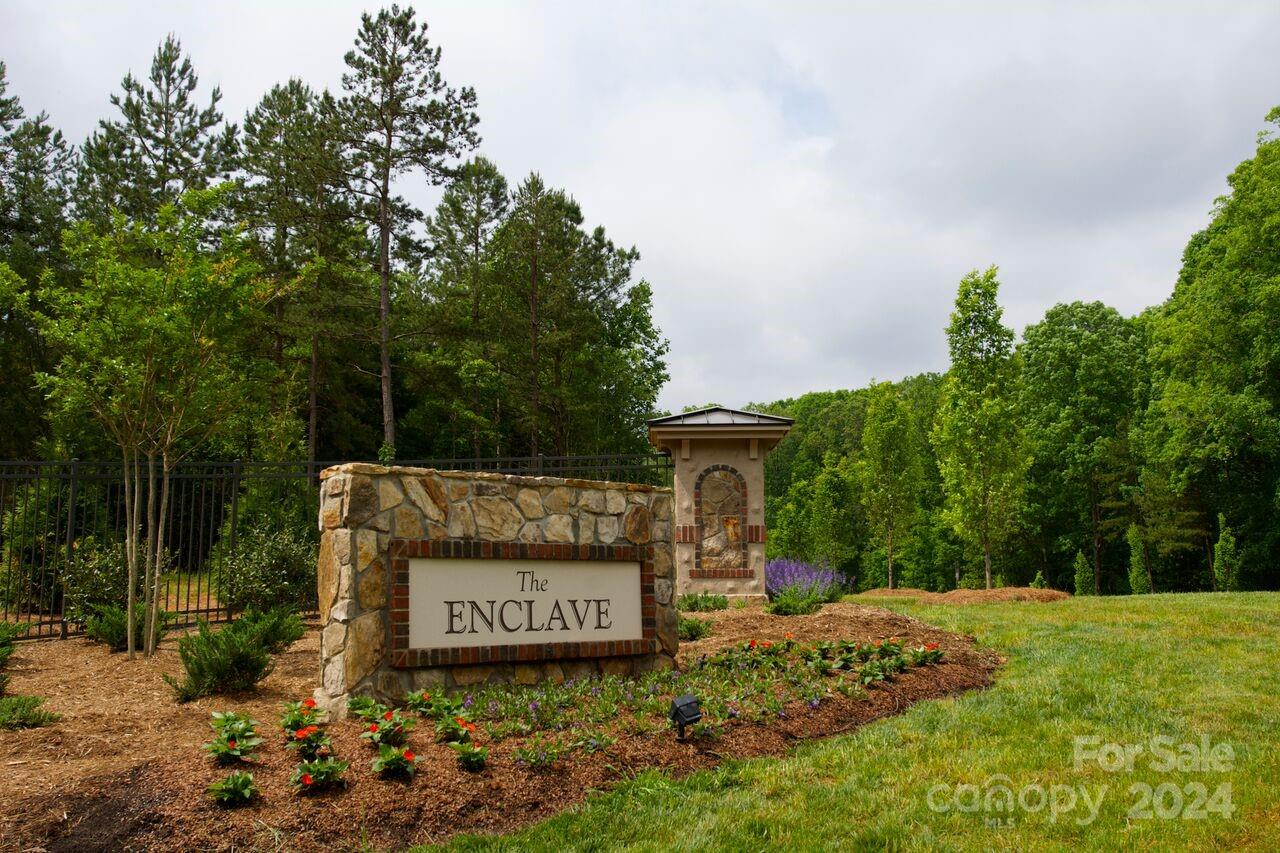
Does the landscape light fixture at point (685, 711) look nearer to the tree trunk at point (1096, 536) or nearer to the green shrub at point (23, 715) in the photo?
the green shrub at point (23, 715)

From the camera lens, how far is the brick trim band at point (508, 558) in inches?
209

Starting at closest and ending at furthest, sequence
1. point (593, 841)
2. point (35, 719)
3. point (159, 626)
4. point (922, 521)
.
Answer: point (593, 841)
point (35, 719)
point (159, 626)
point (922, 521)

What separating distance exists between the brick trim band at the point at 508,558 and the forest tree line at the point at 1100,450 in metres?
10.5

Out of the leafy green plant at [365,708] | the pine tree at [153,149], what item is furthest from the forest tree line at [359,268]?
the leafy green plant at [365,708]

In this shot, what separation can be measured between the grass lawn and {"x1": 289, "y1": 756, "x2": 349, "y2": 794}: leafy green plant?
0.70 m

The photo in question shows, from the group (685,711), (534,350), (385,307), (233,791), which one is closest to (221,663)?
(233,791)

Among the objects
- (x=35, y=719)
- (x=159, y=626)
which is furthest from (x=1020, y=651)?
(x=159, y=626)

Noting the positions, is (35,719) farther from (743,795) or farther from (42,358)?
(42,358)

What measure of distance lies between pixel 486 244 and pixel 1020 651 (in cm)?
2491

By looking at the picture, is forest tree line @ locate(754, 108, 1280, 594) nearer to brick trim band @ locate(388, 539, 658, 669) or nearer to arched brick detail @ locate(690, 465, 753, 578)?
arched brick detail @ locate(690, 465, 753, 578)

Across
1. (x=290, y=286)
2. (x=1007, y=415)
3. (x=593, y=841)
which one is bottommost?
(x=593, y=841)

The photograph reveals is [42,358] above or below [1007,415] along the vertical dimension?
above

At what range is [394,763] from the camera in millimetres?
3922

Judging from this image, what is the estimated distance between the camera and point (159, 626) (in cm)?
803
